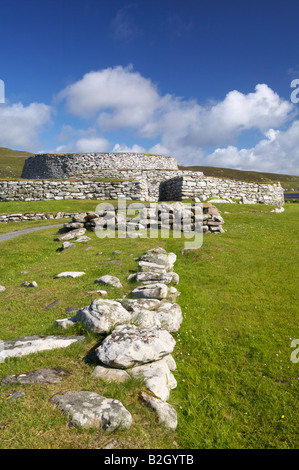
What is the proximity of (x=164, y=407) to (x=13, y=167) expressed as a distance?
165601 mm

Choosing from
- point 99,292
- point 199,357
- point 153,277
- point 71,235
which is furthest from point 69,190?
point 199,357

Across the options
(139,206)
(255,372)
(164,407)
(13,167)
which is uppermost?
(13,167)

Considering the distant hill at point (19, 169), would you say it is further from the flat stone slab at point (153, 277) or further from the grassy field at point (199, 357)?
the flat stone slab at point (153, 277)

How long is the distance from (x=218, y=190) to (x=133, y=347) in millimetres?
31372

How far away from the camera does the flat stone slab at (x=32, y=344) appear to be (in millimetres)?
4766

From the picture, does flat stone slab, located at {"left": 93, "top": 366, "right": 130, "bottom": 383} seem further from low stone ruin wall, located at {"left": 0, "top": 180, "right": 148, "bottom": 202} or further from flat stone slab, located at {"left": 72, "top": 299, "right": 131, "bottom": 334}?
low stone ruin wall, located at {"left": 0, "top": 180, "right": 148, "bottom": 202}

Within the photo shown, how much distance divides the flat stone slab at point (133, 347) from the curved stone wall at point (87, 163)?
50.4 metres

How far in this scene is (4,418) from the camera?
3307 mm

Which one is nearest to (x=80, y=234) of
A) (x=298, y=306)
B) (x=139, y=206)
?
(x=139, y=206)

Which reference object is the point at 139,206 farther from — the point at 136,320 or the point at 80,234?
the point at 136,320

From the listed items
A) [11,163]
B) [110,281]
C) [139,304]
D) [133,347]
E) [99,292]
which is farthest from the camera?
[11,163]

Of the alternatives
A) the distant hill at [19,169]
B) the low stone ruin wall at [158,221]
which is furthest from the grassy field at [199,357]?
the distant hill at [19,169]

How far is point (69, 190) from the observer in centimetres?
3334

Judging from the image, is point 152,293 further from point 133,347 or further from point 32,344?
point 32,344
